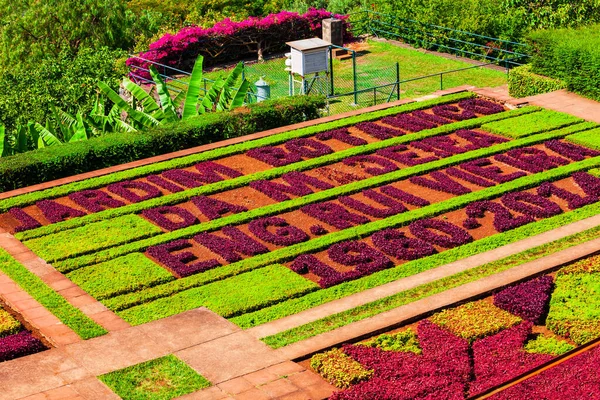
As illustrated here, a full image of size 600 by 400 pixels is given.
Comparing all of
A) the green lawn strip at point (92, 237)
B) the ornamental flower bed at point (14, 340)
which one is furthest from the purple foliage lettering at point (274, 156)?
the ornamental flower bed at point (14, 340)

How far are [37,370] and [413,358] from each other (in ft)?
18.7

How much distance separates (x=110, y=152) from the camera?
25234mm

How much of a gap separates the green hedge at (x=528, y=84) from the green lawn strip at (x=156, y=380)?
1729cm

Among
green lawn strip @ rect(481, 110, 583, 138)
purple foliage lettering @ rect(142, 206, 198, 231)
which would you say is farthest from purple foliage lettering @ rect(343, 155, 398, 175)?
purple foliage lettering @ rect(142, 206, 198, 231)

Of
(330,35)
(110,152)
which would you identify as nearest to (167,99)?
(110,152)

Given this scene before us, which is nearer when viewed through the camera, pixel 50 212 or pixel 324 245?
pixel 324 245

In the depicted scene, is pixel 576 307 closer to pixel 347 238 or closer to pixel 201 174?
pixel 347 238

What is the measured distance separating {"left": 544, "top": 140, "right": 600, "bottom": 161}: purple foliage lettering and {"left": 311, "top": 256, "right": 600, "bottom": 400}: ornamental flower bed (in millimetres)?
7588

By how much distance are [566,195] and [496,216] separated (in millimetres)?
1995

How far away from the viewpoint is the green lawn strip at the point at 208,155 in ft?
76.8

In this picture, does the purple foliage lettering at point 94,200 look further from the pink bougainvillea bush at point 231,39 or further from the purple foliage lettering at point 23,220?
the pink bougainvillea bush at point 231,39

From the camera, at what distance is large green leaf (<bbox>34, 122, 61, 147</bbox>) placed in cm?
2598

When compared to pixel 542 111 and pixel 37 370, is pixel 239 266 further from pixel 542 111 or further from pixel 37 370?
pixel 542 111

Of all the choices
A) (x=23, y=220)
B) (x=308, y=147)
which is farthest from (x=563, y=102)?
(x=23, y=220)
